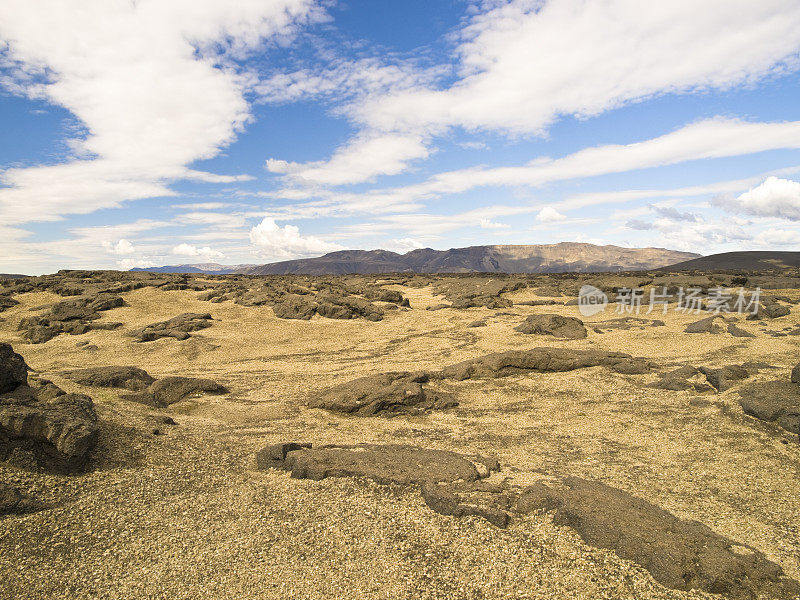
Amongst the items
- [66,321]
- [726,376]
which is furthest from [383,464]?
[66,321]

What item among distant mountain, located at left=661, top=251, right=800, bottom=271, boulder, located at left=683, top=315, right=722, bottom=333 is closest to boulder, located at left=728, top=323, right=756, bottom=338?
boulder, located at left=683, top=315, right=722, bottom=333

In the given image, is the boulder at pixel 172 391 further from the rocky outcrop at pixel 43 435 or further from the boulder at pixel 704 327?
the boulder at pixel 704 327

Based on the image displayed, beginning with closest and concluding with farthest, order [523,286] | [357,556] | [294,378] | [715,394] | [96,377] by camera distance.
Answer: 1. [357,556]
2. [715,394]
3. [96,377]
4. [294,378]
5. [523,286]

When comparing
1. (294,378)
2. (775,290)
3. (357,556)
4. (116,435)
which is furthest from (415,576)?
(775,290)

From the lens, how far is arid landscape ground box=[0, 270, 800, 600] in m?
5.74

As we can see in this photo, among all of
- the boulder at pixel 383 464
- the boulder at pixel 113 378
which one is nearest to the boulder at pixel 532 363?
the boulder at pixel 383 464

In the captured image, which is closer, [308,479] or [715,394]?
[308,479]

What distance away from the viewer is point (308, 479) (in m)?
8.59

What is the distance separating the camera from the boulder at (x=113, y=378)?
14508mm

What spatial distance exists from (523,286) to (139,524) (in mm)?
43899

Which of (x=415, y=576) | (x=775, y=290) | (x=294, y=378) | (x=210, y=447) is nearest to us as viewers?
(x=415, y=576)

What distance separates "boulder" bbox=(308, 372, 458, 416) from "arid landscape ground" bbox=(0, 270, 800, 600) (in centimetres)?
8

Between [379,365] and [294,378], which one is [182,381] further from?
[379,365]

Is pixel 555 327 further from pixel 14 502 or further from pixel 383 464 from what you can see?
pixel 14 502
